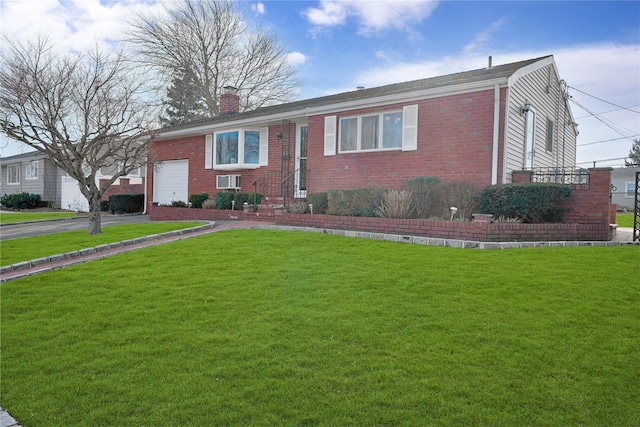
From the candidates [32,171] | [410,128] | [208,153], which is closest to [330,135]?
[410,128]

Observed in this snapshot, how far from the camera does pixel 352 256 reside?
6988 mm

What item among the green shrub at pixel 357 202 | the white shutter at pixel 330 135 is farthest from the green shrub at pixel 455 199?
the white shutter at pixel 330 135

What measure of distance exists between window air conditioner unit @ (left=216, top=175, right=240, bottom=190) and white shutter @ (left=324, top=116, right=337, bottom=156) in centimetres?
447

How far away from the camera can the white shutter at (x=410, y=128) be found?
1188 centimetres

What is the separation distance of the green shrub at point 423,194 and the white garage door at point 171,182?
11.5 m

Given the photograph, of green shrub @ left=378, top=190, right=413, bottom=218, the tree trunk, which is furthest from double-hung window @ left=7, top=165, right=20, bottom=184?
green shrub @ left=378, top=190, right=413, bottom=218

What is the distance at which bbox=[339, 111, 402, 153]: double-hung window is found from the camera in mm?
12484

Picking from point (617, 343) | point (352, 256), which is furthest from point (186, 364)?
point (352, 256)

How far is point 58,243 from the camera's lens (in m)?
9.52

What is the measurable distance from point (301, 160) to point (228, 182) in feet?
11.0

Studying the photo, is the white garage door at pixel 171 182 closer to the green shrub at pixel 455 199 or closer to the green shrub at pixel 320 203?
the green shrub at pixel 320 203

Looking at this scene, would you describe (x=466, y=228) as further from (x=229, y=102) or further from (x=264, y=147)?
(x=229, y=102)

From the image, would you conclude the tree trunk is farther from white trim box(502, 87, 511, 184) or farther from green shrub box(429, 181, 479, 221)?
white trim box(502, 87, 511, 184)

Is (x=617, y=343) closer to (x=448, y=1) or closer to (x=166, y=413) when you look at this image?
(x=166, y=413)
